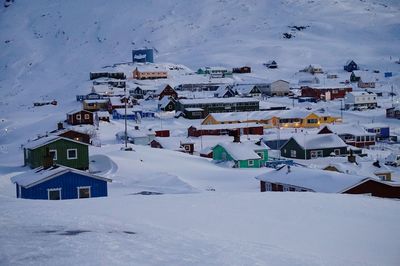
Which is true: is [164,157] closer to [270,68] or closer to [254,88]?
[254,88]

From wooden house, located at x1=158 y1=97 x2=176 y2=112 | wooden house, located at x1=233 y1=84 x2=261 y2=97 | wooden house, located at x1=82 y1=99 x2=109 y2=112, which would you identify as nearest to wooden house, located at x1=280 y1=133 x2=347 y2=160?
wooden house, located at x1=158 y1=97 x2=176 y2=112

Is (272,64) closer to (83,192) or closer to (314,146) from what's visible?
(314,146)

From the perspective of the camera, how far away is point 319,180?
1738cm

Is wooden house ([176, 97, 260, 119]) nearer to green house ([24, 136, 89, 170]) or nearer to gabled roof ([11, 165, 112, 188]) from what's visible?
green house ([24, 136, 89, 170])

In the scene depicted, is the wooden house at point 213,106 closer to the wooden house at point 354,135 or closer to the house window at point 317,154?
the wooden house at point 354,135

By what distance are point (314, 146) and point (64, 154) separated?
17013 millimetres

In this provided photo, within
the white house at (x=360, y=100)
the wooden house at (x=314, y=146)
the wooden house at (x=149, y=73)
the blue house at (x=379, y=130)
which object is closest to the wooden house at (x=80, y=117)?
the wooden house at (x=314, y=146)

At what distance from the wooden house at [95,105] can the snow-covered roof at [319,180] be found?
44.6 metres

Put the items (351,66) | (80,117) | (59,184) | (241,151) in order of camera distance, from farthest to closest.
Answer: (351,66) < (80,117) < (241,151) < (59,184)

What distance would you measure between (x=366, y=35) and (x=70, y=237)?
129 meters

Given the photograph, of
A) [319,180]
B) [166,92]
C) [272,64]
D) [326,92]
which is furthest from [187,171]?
[272,64]

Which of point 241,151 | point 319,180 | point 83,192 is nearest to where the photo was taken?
point 83,192

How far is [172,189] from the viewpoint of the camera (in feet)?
73.8

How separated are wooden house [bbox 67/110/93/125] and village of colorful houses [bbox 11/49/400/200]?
9 cm
